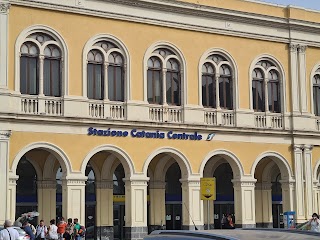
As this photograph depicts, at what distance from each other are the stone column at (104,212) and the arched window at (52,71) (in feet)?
19.8

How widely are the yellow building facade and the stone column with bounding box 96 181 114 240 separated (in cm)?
5

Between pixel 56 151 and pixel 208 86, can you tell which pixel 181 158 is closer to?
pixel 208 86

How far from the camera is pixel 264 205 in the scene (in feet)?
120

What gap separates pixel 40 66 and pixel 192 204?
9.32 m

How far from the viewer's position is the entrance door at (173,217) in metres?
34.8

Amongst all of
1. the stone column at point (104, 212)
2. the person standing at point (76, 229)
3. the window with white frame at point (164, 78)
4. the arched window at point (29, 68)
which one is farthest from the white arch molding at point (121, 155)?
the arched window at point (29, 68)

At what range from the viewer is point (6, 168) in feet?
87.2

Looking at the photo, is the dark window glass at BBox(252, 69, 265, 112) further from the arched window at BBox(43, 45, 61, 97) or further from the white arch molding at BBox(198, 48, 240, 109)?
the arched window at BBox(43, 45, 61, 97)

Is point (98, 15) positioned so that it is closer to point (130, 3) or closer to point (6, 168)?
point (130, 3)

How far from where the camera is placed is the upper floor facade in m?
27.8

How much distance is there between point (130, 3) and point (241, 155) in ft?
29.4

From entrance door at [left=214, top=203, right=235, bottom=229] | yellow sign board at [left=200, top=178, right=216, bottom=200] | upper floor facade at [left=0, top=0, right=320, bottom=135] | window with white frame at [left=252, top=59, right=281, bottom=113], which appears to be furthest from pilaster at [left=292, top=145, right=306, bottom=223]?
yellow sign board at [left=200, top=178, right=216, bottom=200]

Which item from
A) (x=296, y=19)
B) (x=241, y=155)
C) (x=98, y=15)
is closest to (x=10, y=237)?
(x=98, y=15)

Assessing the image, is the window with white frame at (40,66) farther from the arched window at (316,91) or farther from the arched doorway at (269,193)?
the arched window at (316,91)
